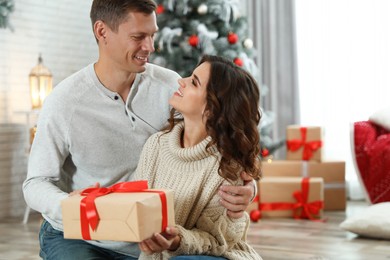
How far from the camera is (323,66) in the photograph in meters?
5.93

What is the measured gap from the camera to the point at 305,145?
16.9ft

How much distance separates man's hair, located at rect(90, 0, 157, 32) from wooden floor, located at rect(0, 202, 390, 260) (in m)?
1.63

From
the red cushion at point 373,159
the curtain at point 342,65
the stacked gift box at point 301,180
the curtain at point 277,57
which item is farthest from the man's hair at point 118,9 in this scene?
the curtain at point 277,57

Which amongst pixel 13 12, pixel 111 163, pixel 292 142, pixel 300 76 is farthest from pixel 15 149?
pixel 111 163

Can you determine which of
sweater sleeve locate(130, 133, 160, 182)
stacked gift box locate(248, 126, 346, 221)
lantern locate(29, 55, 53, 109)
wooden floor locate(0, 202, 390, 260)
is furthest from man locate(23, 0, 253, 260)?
lantern locate(29, 55, 53, 109)

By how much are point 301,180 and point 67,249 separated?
2807 mm

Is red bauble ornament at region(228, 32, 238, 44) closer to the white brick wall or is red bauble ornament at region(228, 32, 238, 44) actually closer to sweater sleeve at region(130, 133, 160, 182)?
the white brick wall

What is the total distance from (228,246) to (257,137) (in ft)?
1.08

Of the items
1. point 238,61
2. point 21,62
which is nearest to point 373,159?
point 238,61

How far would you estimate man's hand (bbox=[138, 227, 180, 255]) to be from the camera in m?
1.81

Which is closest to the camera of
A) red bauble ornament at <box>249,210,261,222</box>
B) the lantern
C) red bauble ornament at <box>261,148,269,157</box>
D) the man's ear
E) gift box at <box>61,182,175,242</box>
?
gift box at <box>61,182,175,242</box>

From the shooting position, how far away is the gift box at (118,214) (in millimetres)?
1704

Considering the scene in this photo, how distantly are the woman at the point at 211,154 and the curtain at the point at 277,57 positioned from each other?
3966 mm

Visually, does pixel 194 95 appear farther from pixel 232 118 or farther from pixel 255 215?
pixel 255 215
